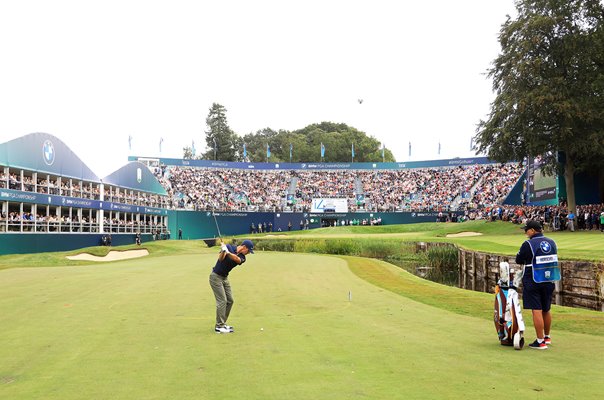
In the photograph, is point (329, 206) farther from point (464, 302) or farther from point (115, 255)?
point (464, 302)

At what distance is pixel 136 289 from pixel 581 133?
123ft

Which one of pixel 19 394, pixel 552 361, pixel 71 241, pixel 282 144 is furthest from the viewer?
pixel 282 144

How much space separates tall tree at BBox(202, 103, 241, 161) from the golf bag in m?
105

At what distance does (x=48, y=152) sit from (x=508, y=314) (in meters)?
41.9

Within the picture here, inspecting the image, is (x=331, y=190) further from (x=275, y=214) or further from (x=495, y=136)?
(x=495, y=136)

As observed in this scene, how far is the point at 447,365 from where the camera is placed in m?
7.02

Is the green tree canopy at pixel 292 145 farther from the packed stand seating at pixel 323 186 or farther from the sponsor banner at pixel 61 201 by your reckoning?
the sponsor banner at pixel 61 201

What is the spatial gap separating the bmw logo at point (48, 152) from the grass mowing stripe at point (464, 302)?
3126cm

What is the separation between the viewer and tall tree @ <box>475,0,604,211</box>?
38625mm

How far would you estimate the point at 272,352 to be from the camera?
7895mm

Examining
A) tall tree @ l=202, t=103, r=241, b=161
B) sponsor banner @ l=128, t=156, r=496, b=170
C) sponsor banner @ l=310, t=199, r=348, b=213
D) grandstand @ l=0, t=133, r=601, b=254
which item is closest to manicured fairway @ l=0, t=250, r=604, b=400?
grandstand @ l=0, t=133, r=601, b=254

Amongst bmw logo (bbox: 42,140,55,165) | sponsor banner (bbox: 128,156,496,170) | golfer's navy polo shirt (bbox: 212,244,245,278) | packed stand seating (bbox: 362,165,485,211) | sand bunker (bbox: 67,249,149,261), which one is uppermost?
sponsor banner (bbox: 128,156,496,170)

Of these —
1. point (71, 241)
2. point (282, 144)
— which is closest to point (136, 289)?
point (71, 241)

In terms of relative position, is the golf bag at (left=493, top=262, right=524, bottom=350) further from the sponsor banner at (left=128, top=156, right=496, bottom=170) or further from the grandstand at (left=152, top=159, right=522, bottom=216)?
the sponsor banner at (left=128, top=156, right=496, bottom=170)
